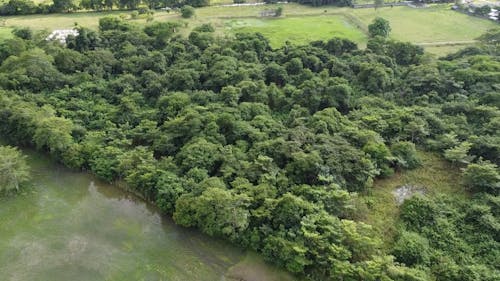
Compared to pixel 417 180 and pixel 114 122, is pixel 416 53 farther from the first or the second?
pixel 114 122

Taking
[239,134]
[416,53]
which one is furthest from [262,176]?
[416,53]

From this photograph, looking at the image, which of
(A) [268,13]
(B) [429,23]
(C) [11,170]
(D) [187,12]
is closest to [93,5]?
(D) [187,12]

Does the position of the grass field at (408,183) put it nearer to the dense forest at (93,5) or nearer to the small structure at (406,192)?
the small structure at (406,192)

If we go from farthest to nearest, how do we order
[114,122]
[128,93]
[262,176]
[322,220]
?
[128,93] < [114,122] < [262,176] < [322,220]

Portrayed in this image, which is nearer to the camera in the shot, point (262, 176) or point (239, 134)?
point (262, 176)

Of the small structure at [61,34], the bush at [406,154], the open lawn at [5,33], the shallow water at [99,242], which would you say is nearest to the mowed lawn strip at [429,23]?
the bush at [406,154]

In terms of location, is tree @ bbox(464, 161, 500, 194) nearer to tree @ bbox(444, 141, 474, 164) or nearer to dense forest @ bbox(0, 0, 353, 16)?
tree @ bbox(444, 141, 474, 164)
